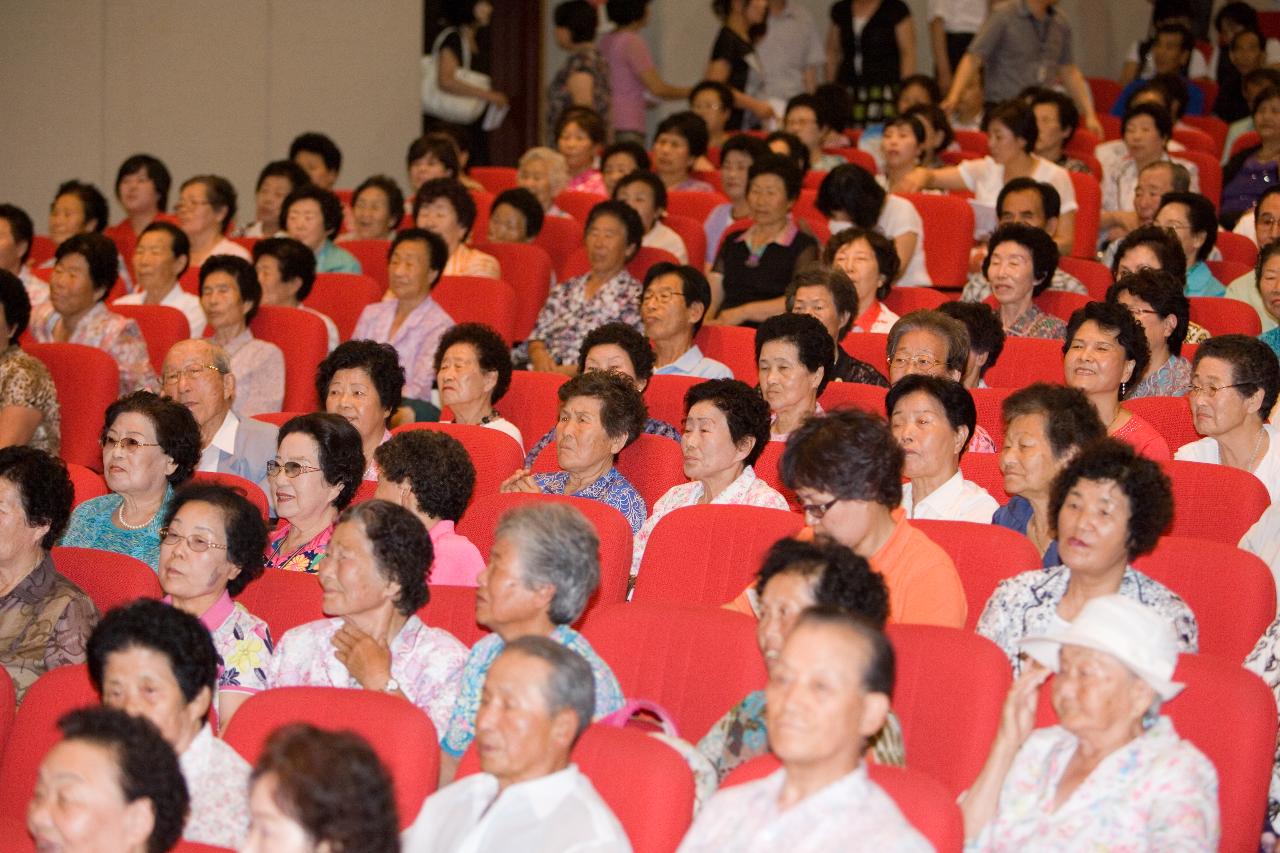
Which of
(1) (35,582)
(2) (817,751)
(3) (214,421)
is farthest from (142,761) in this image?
(3) (214,421)

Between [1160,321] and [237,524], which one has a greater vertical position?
[1160,321]

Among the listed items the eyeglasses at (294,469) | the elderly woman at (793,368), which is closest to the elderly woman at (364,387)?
the eyeglasses at (294,469)

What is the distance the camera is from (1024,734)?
2.72 meters

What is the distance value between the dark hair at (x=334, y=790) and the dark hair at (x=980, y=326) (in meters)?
3.05

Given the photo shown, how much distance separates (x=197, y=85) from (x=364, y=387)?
4250 millimetres

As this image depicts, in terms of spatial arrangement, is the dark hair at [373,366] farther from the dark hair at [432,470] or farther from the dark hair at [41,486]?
the dark hair at [41,486]

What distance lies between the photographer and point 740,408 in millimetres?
4117

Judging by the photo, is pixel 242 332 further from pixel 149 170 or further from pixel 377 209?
pixel 149 170

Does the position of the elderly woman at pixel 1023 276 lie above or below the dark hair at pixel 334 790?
above

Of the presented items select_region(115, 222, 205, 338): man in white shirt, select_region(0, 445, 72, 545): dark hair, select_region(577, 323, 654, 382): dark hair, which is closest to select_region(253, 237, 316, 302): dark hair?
select_region(115, 222, 205, 338): man in white shirt

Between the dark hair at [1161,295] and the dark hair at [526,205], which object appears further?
the dark hair at [526,205]

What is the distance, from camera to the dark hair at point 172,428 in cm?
412

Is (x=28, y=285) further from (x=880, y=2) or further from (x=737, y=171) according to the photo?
(x=880, y=2)

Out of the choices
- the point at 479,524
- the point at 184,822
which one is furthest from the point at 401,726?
the point at 479,524
